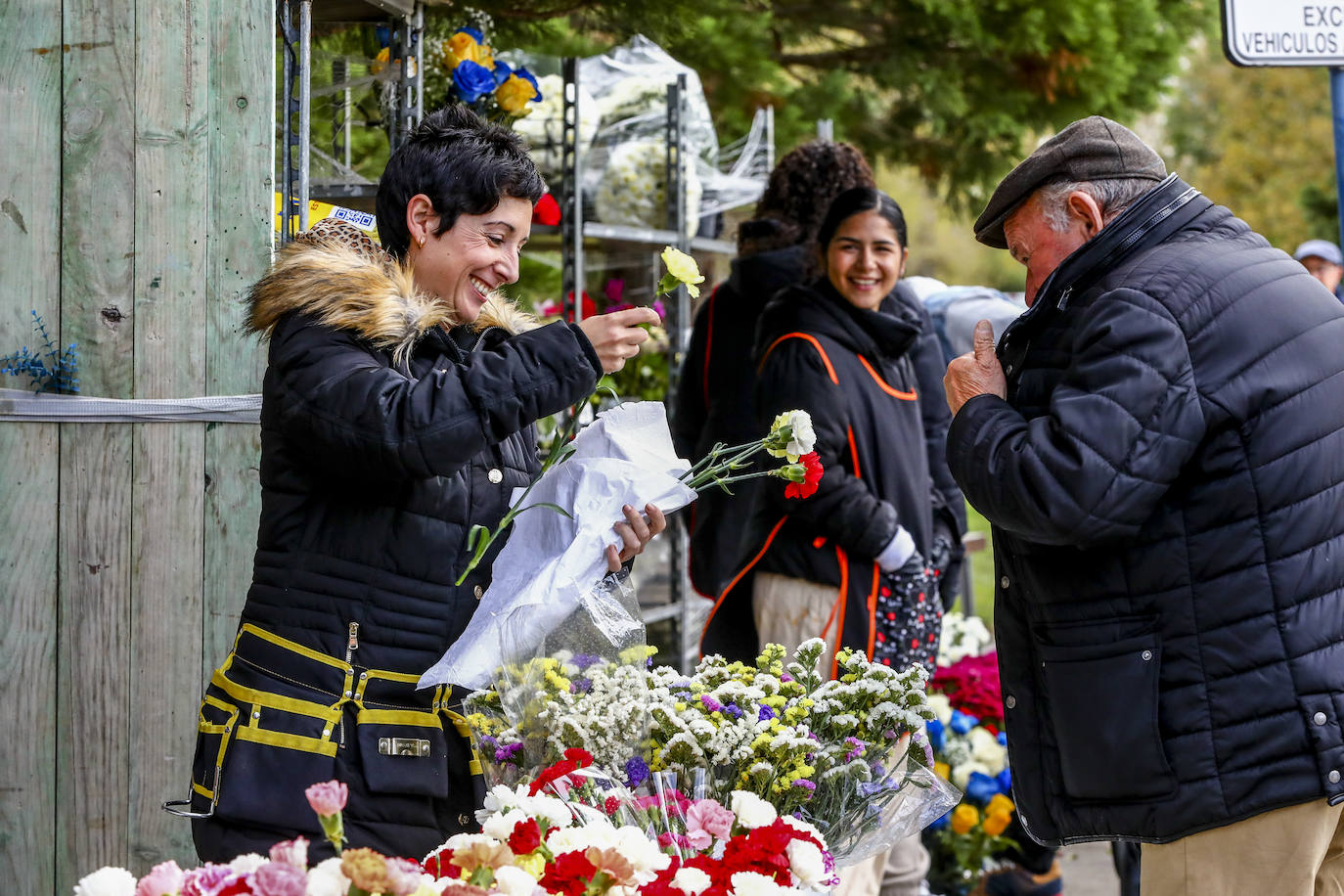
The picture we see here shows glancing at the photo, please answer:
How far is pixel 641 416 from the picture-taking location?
202 centimetres

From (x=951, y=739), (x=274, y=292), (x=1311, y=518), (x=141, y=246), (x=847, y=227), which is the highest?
(x=847, y=227)

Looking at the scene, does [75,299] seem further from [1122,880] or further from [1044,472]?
[1122,880]

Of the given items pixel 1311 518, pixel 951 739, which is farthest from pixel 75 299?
pixel 951 739

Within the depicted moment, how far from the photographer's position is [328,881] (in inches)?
46.9

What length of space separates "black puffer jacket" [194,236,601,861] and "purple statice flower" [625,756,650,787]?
42 cm

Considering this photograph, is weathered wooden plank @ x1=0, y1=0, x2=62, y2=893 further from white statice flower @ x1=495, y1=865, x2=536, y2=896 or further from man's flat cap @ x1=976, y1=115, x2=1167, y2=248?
man's flat cap @ x1=976, y1=115, x2=1167, y2=248

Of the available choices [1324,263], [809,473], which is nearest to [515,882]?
[809,473]

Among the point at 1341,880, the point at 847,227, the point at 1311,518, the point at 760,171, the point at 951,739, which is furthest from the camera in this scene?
the point at 760,171

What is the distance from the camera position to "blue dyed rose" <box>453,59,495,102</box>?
12.0ft

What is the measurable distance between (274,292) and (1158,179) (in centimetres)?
140

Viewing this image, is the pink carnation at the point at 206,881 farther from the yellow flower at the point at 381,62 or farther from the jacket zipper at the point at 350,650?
the yellow flower at the point at 381,62

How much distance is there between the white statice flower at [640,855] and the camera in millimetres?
1370

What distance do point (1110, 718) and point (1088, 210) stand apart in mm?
791

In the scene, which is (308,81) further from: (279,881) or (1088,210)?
(279,881)
